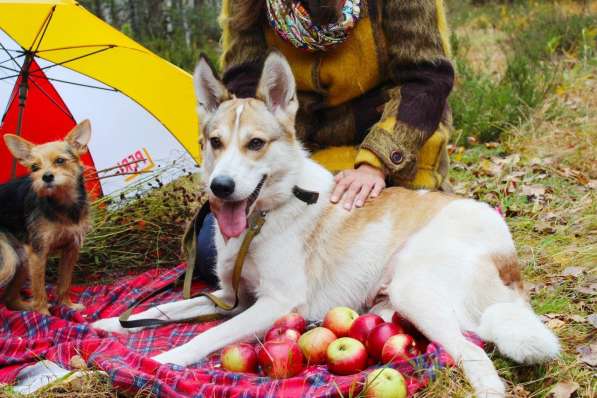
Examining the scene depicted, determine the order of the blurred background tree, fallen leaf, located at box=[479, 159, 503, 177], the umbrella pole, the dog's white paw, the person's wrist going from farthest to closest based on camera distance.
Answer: the blurred background tree → fallen leaf, located at box=[479, 159, 503, 177] → the umbrella pole → the person's wrist → the dog's white paw

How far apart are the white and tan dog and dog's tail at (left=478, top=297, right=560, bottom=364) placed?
0.04ft

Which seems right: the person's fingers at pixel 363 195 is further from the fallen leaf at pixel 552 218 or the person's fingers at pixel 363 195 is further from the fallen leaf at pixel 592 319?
the fallen leaf at pixel 552 218

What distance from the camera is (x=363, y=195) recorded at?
3307mm

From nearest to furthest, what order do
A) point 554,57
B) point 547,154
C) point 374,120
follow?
1. point 374,120
2. point 547,154
3. point 554,57

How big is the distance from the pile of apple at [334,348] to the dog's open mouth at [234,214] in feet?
1.57

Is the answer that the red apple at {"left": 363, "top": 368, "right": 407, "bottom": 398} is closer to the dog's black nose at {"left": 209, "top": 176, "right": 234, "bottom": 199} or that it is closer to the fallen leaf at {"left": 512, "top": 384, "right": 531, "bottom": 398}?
the fallen leaf at {"left": 512, "top": 384, "right": 531, "bottom": 398}

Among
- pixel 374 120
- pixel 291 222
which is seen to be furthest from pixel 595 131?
pixel 291 222

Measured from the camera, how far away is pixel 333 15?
3387mm

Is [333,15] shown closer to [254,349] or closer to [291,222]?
[291,222]

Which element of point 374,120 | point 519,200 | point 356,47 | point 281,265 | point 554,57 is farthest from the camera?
point 554,57

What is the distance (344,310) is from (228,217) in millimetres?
674

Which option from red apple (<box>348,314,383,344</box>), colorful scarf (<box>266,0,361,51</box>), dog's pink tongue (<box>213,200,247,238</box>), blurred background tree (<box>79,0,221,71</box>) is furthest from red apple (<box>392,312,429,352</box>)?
blurred background tree (<box>79,0,221,71</box>)

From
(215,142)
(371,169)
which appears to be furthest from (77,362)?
(371,169)

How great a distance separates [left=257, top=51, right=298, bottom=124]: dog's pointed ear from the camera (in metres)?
2.96
